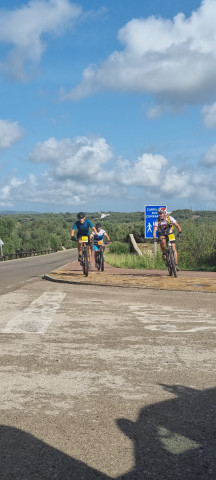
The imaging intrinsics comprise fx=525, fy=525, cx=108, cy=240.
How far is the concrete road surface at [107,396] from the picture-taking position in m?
3.26

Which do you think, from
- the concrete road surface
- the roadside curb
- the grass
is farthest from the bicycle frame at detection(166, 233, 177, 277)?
the grass

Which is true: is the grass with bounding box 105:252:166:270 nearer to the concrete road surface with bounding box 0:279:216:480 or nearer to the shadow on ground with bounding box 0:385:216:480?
the concrete road surface with bounding box 0:279:216:480

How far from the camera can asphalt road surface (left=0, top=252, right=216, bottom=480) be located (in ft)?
10.7

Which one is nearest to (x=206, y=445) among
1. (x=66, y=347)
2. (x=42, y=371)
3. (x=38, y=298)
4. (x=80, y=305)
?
(x=42, y=371)

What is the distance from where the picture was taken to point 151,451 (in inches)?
135

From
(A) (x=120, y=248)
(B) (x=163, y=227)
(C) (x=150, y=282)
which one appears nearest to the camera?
(C) (x=150, y=282)

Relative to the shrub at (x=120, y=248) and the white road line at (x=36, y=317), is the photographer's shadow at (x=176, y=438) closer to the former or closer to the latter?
the white road line at (x=36, y=317)

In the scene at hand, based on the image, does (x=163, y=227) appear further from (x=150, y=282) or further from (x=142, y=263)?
(x=142, y=263)

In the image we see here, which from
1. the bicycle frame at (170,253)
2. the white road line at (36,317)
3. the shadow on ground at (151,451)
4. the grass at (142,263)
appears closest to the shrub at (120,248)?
the grass at (142,263)

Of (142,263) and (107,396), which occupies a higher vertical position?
(142,263)

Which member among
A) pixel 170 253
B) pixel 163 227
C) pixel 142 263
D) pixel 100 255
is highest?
pixel 163 227

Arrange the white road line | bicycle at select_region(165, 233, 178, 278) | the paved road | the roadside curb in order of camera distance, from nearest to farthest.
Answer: the white road line, the roadside curb, bicycle at select_region(165, 233, 178, 278), the paved road

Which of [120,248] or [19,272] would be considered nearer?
[19,272]

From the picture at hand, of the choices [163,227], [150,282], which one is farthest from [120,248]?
[150,282]
